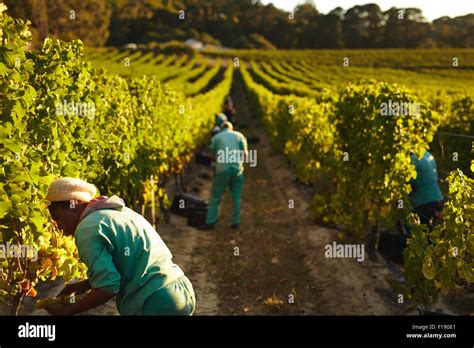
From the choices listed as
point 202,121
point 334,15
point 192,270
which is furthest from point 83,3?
point 192,270

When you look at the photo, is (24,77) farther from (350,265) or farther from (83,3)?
(83,3)

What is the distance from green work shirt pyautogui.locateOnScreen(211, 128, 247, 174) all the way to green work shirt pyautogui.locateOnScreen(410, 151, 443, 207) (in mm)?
3705

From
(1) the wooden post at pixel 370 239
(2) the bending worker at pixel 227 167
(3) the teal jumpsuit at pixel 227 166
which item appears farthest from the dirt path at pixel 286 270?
(3) the teal jumpsuit at pixel 227 166

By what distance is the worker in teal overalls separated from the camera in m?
7.06

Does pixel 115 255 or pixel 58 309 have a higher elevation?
pixel 115 255

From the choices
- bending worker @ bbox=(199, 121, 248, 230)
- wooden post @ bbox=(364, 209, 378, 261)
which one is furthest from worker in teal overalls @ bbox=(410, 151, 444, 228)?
bending worker @ bbox=(199, 121, 248, 230)

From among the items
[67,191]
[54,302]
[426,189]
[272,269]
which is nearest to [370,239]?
[426,189]

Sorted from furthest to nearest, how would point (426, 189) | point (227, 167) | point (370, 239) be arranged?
1. point (227, 167)
2. point (370, 239)
3. point (426, 189)

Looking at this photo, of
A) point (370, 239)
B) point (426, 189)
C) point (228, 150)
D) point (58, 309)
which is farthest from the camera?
point (228, 150)

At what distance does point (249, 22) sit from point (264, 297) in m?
120

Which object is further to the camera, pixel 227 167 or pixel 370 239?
pixel 227 167

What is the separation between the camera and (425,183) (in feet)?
23.4

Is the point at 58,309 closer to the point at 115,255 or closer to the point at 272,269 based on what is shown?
the point at 115,255

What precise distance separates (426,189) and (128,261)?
5.27 meters
